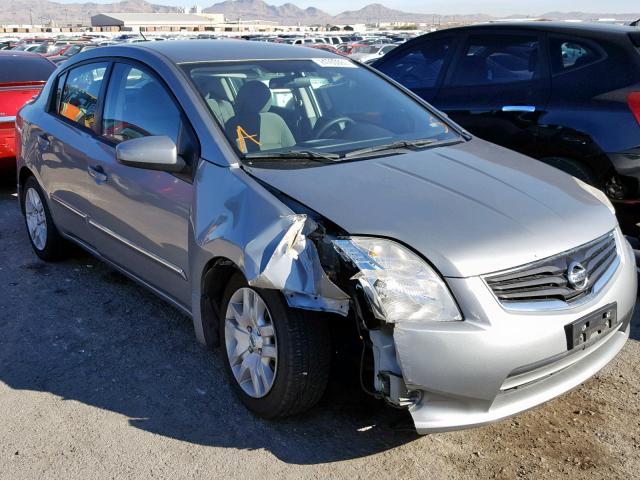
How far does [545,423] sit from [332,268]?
1297 mm

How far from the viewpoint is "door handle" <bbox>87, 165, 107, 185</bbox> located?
4.20 meters

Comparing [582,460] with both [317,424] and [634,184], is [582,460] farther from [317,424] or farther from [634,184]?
[634,184]

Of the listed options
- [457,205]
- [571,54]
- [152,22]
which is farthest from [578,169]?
[152,22]

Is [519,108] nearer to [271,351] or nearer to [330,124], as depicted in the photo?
[330,124]

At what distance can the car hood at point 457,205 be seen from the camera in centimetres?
275

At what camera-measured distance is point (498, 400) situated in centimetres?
272

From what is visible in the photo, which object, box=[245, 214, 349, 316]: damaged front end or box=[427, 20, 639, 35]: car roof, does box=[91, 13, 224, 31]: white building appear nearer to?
box=[427, 20, 639, 35]: car roof

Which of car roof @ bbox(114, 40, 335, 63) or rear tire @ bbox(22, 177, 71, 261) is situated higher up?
car roof @ bbox(114, 40, 335, 63)

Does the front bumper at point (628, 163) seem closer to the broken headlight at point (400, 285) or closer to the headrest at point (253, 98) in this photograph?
the headrest at point (253, 98)

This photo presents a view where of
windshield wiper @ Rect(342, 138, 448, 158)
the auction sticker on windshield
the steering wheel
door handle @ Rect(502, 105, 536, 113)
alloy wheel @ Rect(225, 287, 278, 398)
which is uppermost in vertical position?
the auction sticker on windshield

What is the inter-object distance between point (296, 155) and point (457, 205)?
91cm

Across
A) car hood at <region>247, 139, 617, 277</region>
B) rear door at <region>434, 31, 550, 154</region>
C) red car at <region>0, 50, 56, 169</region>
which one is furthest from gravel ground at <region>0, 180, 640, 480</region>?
red car at <region>0, 50, 56, 169</region>

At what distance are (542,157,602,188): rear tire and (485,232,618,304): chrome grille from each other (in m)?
2.21

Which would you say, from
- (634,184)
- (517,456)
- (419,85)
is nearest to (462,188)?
(517,456)
